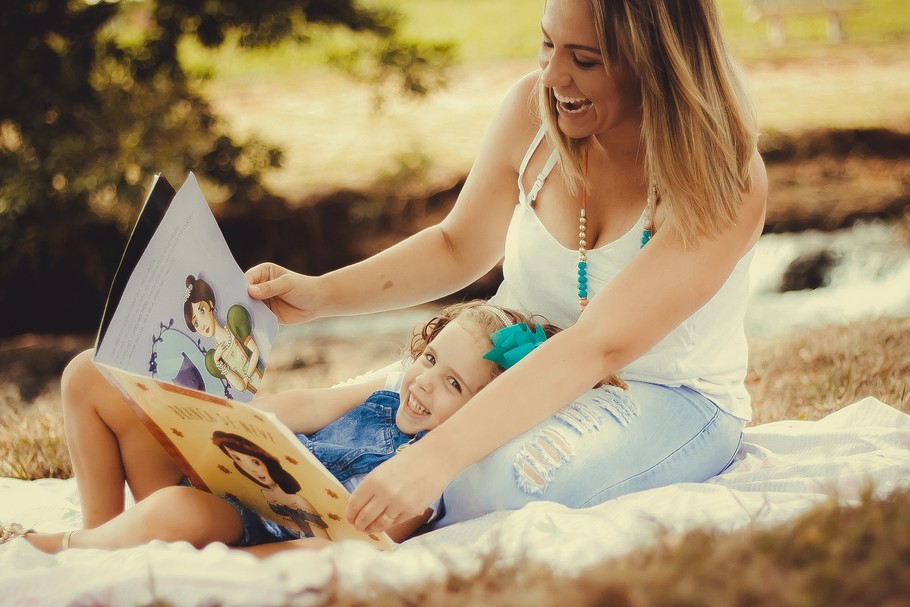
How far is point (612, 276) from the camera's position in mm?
1630

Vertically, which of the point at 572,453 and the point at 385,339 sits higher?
the point at 572,453

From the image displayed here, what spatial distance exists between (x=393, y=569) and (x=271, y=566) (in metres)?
0.13

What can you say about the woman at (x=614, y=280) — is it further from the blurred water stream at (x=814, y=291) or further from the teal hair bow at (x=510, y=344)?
the blurred water stream at (x=814, y=291)

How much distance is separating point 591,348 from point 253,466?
0.49m

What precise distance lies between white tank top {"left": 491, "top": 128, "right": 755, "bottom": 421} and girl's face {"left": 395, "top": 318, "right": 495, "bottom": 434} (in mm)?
193

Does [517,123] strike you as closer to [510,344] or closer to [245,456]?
[510,344]

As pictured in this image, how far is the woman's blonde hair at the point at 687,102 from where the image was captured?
1436 mm

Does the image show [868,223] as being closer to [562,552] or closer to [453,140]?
[453,140]

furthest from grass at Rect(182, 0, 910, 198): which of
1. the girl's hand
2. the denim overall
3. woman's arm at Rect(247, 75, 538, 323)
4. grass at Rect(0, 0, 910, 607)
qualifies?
the girl's hand

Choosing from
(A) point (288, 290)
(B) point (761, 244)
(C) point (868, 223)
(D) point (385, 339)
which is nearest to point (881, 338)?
(A) point (288, 290)

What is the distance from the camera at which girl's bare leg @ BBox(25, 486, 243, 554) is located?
1.32 metres

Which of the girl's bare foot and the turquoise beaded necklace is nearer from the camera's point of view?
the girl's bare foot

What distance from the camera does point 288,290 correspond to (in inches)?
67.1

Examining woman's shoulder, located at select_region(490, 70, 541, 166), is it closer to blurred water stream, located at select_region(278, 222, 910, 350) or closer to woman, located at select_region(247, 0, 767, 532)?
woman, located at select_region(247, 0, 767, 532)
